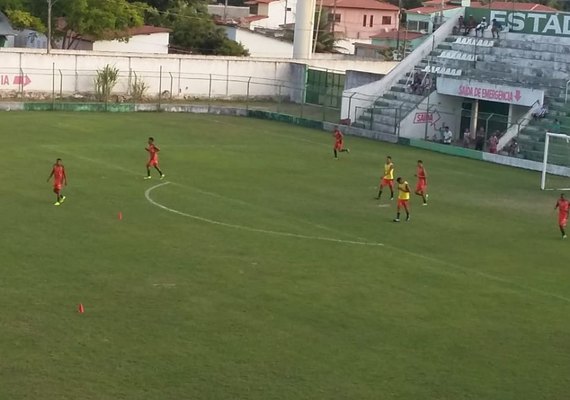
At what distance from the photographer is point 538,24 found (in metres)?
57.0

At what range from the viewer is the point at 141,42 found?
3137 inches

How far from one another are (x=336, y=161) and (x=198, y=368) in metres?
27.1

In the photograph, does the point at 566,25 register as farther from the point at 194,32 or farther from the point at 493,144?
the point at 194,32

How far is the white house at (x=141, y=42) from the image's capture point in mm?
77125

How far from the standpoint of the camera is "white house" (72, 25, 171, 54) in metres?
77.1

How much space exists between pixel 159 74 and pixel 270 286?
1733 inches

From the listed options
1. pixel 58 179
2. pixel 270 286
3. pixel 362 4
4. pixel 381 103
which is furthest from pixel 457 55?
pixel 362 4

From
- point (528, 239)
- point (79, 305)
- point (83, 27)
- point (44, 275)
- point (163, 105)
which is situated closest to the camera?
point (79, 305)

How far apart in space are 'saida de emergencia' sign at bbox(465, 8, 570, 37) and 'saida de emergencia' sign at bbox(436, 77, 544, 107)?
5592 mm

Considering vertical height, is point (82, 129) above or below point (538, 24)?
below

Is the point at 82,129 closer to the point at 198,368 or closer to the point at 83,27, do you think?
the point at 83,27

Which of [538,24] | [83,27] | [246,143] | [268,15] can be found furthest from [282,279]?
[268,15]

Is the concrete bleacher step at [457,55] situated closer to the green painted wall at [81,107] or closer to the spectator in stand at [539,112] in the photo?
the spectator in stand at [539,112]

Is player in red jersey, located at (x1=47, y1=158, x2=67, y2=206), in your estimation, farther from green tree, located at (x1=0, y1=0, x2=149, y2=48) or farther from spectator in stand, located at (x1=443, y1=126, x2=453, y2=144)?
green tree, located at (x1=0, y1=0, x2=149, y2=48)
